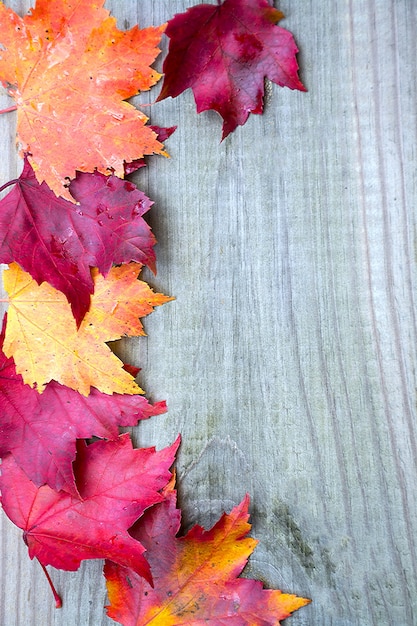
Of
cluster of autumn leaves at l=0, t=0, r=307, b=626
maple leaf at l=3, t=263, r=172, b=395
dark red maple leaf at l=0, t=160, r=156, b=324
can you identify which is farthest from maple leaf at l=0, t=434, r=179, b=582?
dark red maple leaf at l=0, t=160, r=156, b=324

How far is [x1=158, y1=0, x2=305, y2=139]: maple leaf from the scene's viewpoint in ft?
2.63

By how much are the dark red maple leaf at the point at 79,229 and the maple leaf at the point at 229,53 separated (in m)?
0.18

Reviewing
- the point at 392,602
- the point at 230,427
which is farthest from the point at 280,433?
the point at 392,602

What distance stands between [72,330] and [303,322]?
14.8 inches

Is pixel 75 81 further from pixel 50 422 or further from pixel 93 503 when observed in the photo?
pixel 93 503

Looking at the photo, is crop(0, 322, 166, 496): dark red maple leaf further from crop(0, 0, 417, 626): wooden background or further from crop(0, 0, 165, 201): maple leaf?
crop(0, 0, 165, 201): maple leaf

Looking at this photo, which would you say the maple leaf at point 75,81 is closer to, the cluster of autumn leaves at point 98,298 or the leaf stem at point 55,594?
the cluster of autumn leaves at point 98,298

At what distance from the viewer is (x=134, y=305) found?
0.87m

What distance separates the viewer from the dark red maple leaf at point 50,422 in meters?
0.84

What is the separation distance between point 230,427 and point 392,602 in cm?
36

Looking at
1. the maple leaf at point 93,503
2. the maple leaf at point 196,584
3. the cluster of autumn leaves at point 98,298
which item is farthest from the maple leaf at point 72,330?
the maple leaf at point 196,584

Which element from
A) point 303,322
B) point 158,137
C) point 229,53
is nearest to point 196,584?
point 303,322

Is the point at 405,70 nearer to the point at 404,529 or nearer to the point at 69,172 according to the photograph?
the point at 69,172

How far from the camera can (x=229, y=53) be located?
81cm
